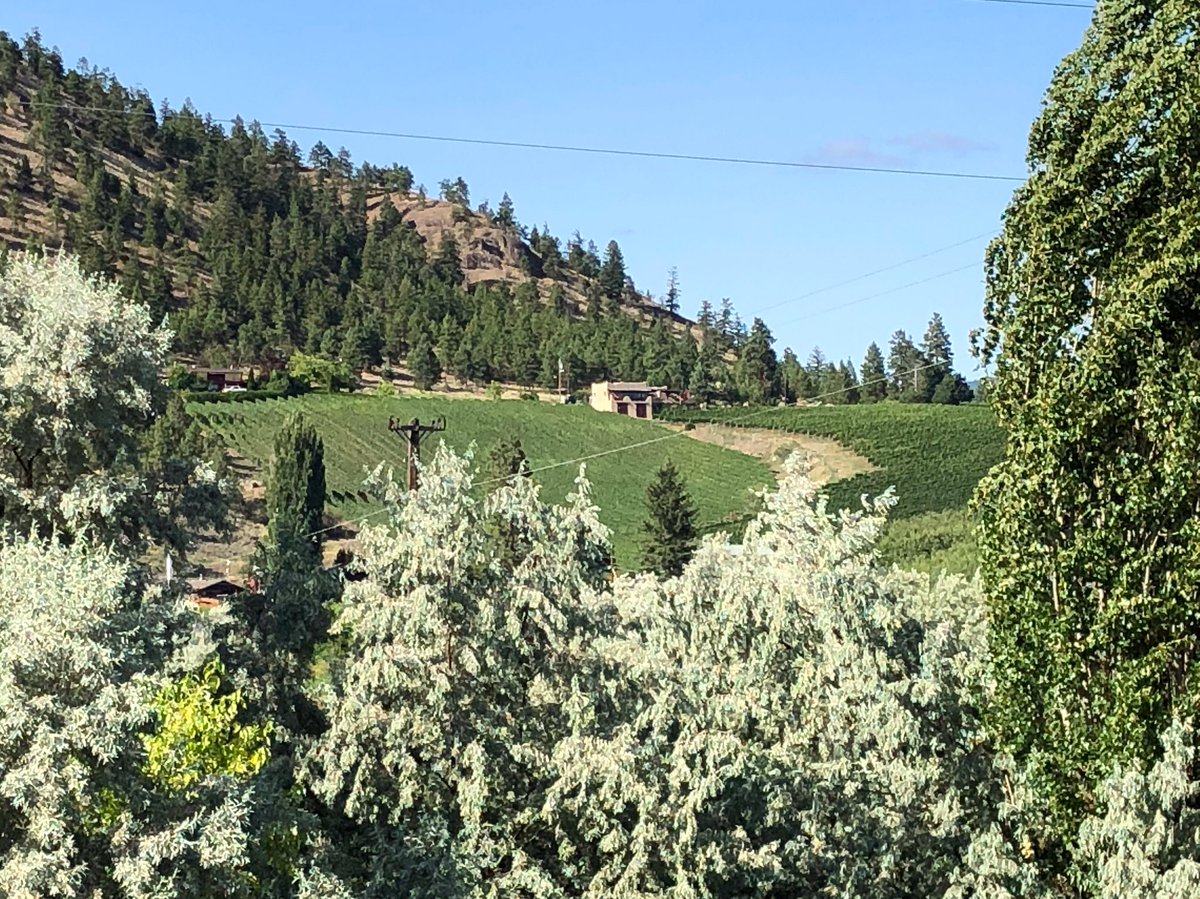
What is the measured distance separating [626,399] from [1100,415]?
93.7 meters

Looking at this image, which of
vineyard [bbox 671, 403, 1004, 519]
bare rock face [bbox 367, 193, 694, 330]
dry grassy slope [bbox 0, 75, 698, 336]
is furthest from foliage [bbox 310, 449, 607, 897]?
bare rock face [bbox 367, 193, 694, 330]

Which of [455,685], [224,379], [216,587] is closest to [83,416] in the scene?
[455,685]

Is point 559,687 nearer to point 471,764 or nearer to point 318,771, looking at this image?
point 471,764

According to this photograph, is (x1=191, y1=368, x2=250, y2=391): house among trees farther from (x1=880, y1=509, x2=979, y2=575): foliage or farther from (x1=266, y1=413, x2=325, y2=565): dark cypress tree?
(x1=880, y1=509, x2=979, y2=575): foliage

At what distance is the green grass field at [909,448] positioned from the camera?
72.2 meters

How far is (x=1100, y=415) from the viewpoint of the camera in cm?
1413

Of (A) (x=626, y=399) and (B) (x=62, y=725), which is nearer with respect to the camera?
(B) (x=62, y=725)

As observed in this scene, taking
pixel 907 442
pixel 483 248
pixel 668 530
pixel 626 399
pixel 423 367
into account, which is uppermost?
pixel 483 248

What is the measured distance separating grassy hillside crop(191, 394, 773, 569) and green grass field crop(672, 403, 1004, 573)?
6200mm

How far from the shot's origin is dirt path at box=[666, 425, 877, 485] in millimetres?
81375

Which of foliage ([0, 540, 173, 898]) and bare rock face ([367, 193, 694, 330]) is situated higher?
bare rock face ([367, 193, 694, 330])

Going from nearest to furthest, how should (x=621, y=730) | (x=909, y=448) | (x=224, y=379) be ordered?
(x=621, y=730), (x=909, y=448), (x=224, y=379)

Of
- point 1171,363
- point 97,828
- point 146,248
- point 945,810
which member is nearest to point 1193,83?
point 1171,363

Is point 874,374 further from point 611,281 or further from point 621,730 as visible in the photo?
point 621,730
